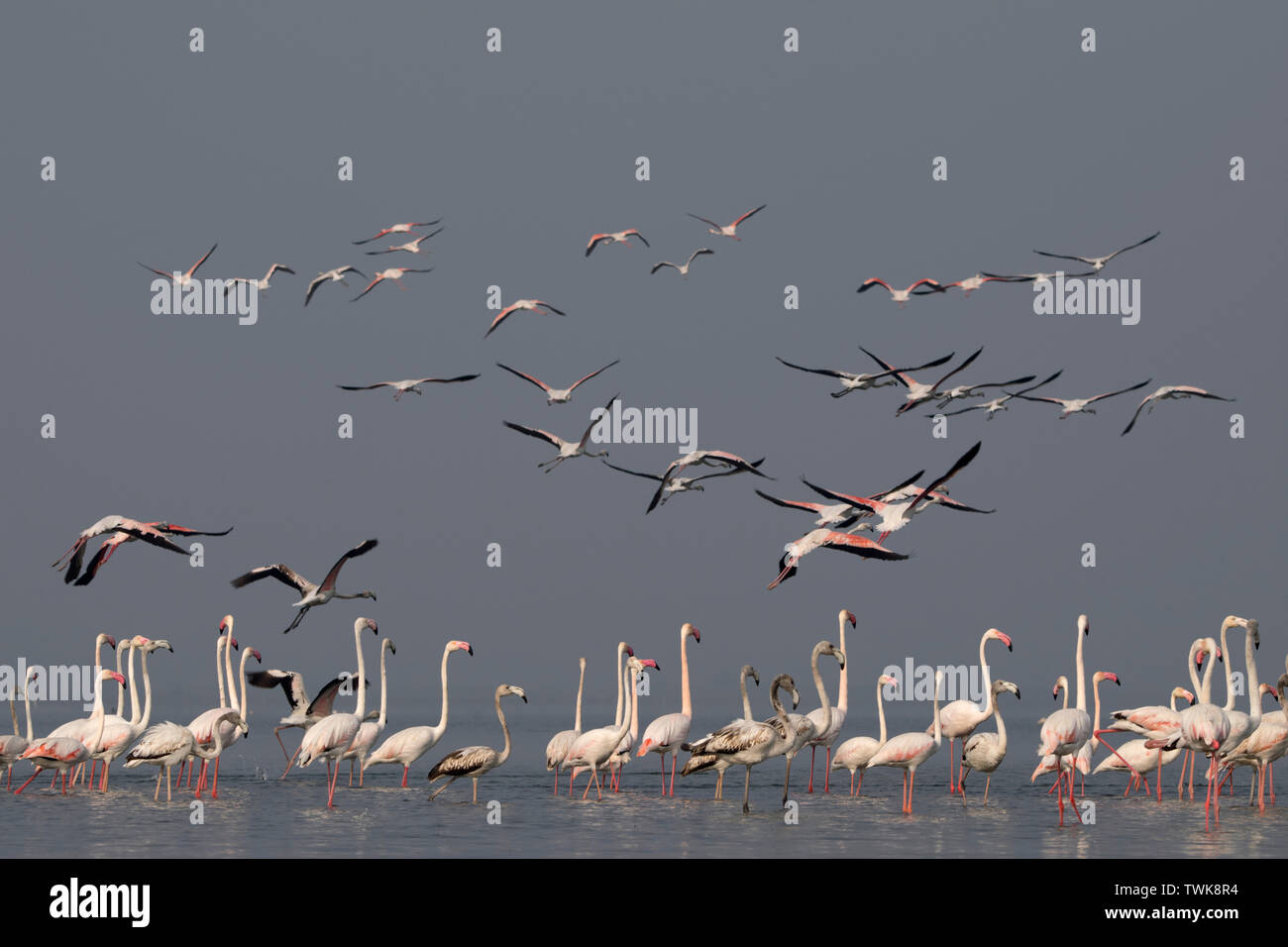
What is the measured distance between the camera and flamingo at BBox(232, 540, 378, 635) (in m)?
27.1

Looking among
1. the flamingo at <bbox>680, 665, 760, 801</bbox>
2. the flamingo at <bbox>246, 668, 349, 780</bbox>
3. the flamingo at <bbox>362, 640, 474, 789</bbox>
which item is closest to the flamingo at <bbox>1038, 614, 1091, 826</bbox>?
the flamingo at <bbox>680, 665, 760, 801</bbox>

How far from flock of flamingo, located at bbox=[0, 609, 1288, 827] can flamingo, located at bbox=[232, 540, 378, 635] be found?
157cm

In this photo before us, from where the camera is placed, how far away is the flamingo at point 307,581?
27.1 metres

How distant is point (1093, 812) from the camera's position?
79.8 feet

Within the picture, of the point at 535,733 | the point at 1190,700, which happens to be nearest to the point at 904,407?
the point at 1190,700

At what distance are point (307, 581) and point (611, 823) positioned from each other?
871cm

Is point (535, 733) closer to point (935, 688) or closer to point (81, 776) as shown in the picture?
point (81, 776)

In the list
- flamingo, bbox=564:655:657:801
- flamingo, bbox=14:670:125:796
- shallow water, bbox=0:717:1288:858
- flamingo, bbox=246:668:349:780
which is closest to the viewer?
shallow water, bbox=0:717:1288:858

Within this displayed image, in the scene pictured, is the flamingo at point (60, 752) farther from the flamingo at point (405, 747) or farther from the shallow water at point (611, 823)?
the flamingo at point (405, 747)

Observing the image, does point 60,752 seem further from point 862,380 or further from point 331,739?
point 862,380

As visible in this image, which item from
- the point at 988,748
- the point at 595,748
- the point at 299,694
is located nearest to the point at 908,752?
the point at 988,748

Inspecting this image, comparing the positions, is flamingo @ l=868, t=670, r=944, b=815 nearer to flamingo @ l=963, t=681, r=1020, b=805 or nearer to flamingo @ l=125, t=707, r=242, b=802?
flamingo @ l=963, t=681, r=1020, b=805

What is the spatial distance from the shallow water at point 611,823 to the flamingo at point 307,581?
3456 mm

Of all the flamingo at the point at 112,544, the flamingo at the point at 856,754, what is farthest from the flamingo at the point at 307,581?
the flamingo at the point at 856,754
